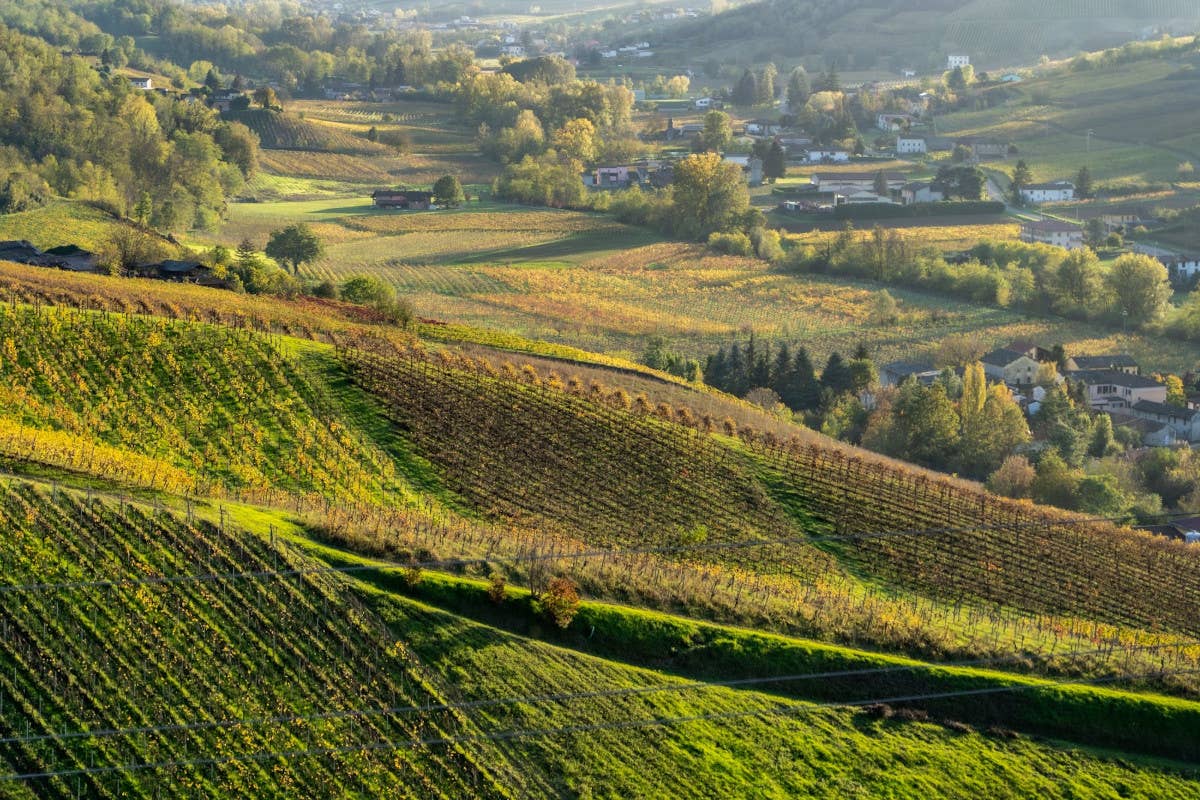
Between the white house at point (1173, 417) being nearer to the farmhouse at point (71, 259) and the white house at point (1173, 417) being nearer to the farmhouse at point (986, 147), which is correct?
the farmhouse at point (71, 259)

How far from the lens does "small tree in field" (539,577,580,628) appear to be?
25.2m

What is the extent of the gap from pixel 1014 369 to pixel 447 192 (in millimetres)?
42791

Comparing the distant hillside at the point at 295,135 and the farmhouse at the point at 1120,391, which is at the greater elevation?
the distant hillside at the point at 295,135

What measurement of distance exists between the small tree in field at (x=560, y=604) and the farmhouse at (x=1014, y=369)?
32.4 m

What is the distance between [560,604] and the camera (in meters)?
25.2

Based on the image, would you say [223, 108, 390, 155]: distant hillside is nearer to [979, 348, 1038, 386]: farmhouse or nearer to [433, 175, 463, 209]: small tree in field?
[433, 175, 463, 209]: small tree in field

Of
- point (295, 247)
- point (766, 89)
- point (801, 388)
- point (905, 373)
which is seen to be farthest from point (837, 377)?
point (766, 89)

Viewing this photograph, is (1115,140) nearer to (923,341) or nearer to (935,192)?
(935,192)

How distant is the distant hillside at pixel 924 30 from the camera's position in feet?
520

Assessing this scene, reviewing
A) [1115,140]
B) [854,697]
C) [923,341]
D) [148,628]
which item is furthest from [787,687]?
[1115,140]

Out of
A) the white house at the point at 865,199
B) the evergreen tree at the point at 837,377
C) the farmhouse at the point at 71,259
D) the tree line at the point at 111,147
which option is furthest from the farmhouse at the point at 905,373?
the white house at the point at 865,199

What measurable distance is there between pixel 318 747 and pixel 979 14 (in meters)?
159

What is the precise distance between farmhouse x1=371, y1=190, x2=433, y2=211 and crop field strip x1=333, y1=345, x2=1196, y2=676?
51394 mm

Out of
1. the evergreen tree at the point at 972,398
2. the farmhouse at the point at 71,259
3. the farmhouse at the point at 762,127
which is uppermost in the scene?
the farmhouse at the point at 71,259
